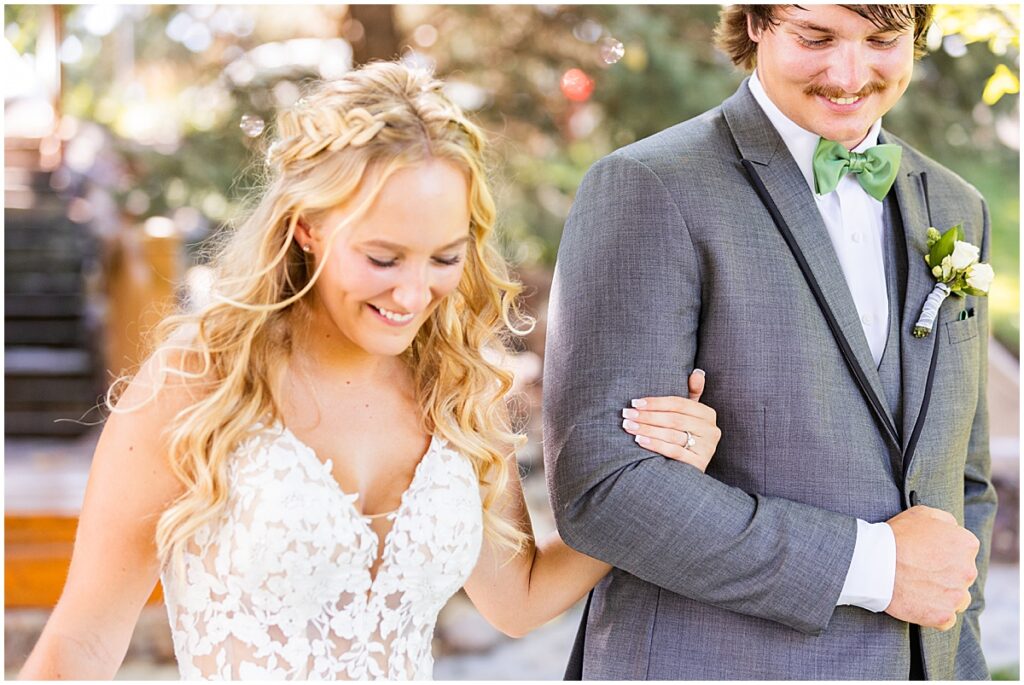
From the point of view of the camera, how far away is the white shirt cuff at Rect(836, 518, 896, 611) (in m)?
2.09

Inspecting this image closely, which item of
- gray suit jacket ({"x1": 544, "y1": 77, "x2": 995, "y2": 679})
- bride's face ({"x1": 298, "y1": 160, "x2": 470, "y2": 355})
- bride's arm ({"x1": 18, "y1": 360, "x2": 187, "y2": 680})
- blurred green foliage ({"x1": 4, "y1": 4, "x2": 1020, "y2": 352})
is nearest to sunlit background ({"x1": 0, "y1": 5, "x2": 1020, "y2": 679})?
blurred green foliage ({"x1": 4, "y1": 4, "x2": 1020, "y2": 352})

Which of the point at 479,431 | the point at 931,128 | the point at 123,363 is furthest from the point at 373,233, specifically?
the point at 123,363

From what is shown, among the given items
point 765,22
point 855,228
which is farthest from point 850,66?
point 855,228

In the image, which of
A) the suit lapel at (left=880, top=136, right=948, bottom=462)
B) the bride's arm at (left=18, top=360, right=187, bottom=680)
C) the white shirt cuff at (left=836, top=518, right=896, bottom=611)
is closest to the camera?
the bride's arm at (left=18, top=360, right=187, bottom=680)

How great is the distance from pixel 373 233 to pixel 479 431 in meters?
0.54

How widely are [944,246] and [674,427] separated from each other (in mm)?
680

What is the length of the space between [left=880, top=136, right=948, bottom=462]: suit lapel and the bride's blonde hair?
82cm

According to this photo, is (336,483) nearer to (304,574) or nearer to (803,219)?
(304,574)

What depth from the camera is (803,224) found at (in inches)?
87.7

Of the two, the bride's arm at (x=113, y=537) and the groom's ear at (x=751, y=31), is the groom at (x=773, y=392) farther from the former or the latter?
the bride's arm at (x=113, y=537)

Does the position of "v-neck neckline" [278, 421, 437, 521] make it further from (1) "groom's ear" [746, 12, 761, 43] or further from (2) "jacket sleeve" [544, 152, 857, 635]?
(1) "groom's ear" [746, 12, 761, 43]

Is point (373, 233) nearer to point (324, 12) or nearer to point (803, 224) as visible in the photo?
point (803, 224)

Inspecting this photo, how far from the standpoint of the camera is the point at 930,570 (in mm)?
2121

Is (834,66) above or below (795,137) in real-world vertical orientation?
above
